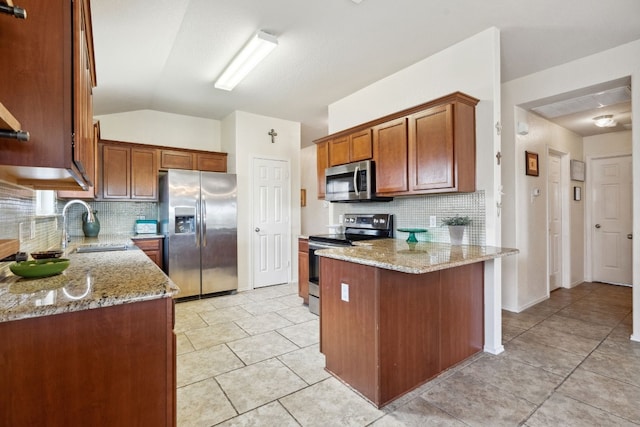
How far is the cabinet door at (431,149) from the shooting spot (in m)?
2.59

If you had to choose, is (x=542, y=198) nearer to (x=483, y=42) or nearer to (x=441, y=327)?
(x=483, y=42)

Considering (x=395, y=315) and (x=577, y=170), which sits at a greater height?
(x=577, y=170)

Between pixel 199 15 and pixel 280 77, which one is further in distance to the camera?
pixel 280 77

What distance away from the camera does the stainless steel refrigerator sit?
13.6 feet

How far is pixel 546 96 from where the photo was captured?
3.32 metres

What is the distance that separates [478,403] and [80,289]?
224 cm

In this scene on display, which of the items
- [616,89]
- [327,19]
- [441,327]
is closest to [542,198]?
[616,89]

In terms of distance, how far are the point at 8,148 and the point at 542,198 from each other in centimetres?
505

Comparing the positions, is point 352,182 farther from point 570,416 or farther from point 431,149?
point 570,416

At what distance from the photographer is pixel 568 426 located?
1.72m

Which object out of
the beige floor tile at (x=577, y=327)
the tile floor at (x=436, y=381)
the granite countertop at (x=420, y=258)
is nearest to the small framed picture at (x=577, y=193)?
the tile floor at (x=436, y=381)

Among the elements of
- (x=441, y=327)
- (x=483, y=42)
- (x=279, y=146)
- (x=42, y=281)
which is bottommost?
(x=441, y=327)

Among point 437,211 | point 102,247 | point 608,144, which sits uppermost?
point 608,144

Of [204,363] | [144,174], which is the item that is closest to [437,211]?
[204,363]
